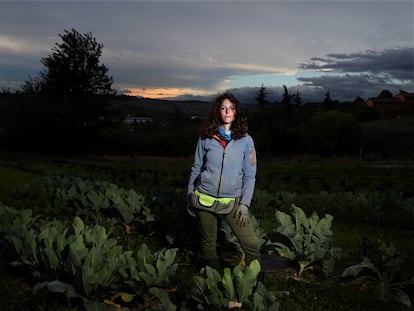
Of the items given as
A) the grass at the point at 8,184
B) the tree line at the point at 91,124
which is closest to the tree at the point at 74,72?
the tree line at the point at 91,124

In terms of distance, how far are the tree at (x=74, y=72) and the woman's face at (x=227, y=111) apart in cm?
4980

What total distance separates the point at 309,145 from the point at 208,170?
44950 millimetres

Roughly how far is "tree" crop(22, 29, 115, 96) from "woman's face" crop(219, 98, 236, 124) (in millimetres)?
49801

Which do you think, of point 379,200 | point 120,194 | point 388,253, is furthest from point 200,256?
point 379,200

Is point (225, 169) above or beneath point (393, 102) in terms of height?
beneath

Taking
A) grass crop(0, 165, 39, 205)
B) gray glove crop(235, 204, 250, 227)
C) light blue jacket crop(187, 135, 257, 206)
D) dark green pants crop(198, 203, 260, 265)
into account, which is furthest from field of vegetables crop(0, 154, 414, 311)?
grass crop(0, 165, 39, 205)

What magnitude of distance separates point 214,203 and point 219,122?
2.56 ft

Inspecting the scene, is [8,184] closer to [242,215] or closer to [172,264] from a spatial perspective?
[172,264]

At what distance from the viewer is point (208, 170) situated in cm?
444

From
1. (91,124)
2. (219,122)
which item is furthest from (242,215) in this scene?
(91,124)

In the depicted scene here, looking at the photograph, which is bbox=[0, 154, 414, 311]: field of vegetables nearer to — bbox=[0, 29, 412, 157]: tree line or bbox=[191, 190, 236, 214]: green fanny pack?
bbox=[191, 190, 236, 214]: green fanny pack

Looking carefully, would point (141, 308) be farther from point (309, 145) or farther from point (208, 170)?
point (309, 145)

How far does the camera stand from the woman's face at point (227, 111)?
14.5ft

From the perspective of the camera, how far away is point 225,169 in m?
4.40
